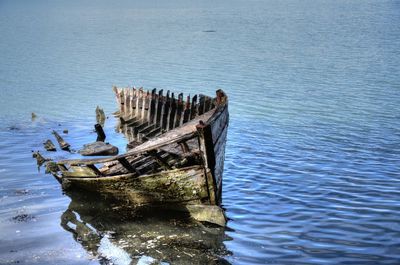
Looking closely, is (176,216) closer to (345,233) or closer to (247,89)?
(345,233)

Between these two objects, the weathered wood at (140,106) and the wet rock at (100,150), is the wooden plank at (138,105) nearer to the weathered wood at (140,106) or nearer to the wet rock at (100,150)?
the weathered wood at (140,106)

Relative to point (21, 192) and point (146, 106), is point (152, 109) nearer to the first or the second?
point (146, 106)

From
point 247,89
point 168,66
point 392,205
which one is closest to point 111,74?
point 168,66

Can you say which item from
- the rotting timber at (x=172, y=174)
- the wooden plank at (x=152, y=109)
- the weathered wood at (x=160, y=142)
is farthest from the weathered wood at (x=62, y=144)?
the weathered wood at (x=160, y=142)

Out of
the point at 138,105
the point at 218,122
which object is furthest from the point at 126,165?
the point at 138,105

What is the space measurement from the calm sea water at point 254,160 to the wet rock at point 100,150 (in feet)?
8.11

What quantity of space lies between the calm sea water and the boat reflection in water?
54mm

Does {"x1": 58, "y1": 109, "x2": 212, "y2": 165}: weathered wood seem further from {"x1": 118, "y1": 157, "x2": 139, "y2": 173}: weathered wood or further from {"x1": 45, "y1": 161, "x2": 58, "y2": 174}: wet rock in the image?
{"x1": 45, "y1": 161, "x2": 58, "y2": 174}: wet rock

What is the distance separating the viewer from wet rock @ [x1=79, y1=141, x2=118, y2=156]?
70.5ft

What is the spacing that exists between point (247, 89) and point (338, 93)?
277 inches

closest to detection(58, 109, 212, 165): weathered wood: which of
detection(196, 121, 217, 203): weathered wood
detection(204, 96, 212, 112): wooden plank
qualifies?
detection(196, 121, 217, 203): weathered wood

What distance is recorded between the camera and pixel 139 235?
42.8ft

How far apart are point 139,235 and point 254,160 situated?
25.3ft

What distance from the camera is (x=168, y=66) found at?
1997 inches
